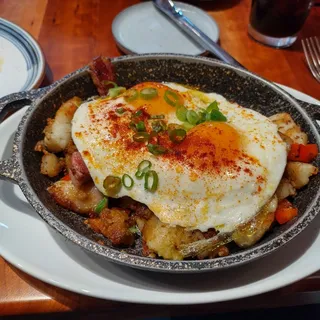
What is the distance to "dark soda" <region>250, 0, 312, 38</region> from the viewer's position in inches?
93.5

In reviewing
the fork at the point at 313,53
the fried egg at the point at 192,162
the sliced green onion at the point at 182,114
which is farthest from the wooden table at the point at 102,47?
the sliced green onion at the point at 182,114

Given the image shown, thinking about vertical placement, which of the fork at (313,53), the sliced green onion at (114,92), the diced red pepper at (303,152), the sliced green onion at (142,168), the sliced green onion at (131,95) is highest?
the sliced green onion at (131,95)

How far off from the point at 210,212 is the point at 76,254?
496 millimetres

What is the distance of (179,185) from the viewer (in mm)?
1314

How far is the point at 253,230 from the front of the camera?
4.13ft

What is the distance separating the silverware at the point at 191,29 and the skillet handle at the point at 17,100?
3.58 feet

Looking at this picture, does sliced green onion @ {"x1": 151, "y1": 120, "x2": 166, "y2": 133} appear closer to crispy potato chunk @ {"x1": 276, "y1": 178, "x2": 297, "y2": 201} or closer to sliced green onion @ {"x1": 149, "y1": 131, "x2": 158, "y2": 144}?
sliced green onion @ {"x1": 149, "y1": 131, "x2": 158, "y2": 144}

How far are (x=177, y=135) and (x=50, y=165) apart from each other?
0.52m

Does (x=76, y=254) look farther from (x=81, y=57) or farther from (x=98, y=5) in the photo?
(x=98, y=5)

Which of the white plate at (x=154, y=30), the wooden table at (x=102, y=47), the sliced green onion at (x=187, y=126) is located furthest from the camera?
the white plate at (x=154, y=30)

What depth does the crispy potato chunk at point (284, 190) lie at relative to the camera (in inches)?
55.0

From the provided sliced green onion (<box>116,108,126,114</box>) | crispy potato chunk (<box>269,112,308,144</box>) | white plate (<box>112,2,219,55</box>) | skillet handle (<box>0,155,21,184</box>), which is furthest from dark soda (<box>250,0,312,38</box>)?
skillet handle (<box>0,155,21,184</box>)

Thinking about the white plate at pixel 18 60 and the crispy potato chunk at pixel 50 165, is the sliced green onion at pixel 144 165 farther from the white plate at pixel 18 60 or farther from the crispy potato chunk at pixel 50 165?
the white plate at pixel 18 60

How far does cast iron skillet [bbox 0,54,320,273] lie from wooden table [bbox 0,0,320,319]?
0.82 feet
